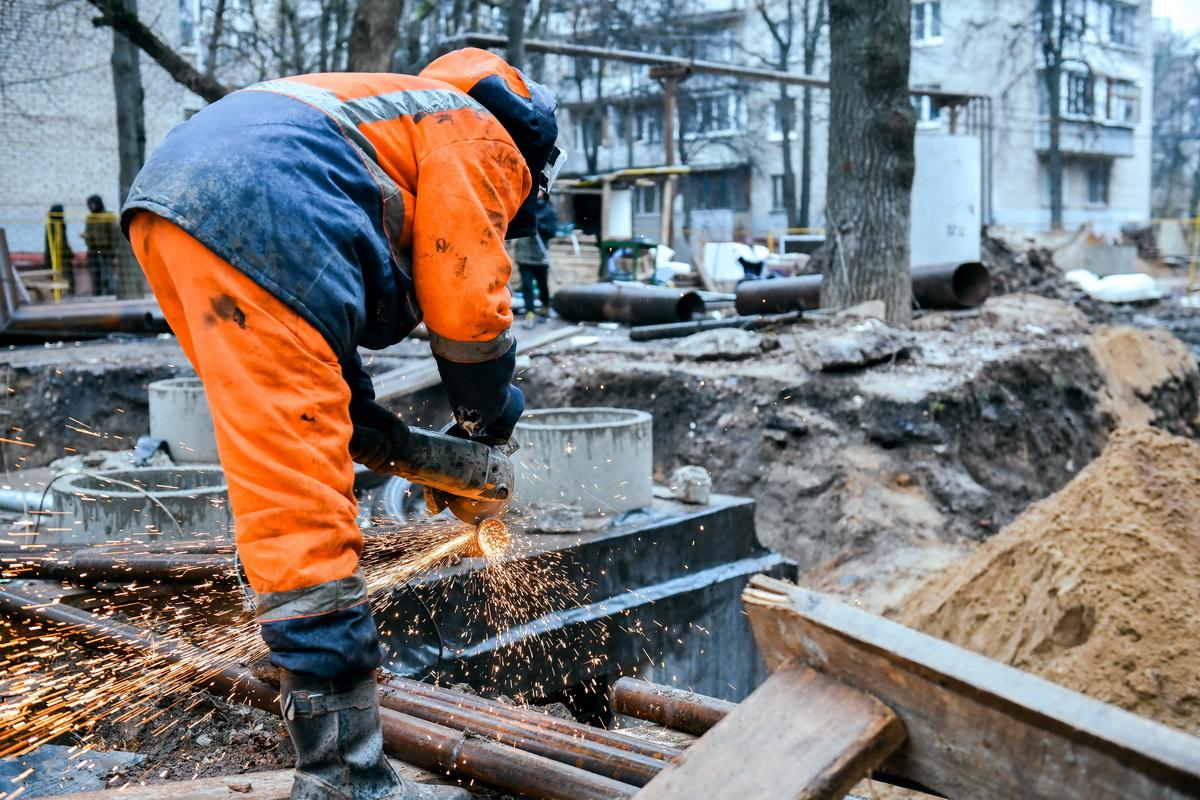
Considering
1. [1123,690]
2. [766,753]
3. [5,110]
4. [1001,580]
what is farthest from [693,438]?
[5,110]

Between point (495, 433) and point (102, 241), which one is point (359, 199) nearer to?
point (495, 433)

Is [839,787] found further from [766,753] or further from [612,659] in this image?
[612,659]

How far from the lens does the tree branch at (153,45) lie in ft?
33.1

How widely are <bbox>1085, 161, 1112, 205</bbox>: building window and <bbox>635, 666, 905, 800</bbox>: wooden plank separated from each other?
48841 millimetres

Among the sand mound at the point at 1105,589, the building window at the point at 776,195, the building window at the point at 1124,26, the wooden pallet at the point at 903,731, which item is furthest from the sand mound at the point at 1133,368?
the building window at the point at 1124,26

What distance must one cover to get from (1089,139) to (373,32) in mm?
39714

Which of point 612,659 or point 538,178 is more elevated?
point 538,178

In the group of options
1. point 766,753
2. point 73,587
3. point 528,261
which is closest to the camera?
point 766,753

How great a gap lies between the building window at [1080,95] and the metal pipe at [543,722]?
40.8 metres

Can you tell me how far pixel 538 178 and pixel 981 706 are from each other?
1.81m

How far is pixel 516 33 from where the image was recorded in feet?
47.0

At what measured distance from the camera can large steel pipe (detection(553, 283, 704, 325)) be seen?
1029 cm

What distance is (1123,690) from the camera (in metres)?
4.01

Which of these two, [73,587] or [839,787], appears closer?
[839,787]
